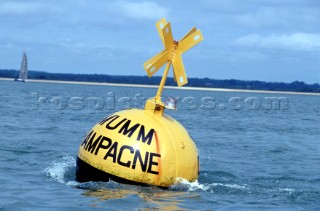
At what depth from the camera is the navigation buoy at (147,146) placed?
43.8 ft

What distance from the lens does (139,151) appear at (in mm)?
13305

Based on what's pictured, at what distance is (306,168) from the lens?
780 inches

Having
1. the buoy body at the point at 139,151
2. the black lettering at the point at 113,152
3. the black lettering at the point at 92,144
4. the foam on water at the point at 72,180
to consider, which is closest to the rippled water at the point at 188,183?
the foam on water at the point at 72,180

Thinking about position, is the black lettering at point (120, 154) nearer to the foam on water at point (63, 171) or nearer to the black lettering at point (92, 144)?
the black lettering at point (92, 144)

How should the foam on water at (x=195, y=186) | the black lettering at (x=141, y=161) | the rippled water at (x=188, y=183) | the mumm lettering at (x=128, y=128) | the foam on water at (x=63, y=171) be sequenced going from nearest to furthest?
the rippled water at (x=188, y=183), the black lettering at (x=141, y=161), the mumm lettering at (x=128, y=128), the foam on water at (x=195, y=186), the foam on water at (x=63, y=171)

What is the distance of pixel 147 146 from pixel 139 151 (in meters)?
0.18

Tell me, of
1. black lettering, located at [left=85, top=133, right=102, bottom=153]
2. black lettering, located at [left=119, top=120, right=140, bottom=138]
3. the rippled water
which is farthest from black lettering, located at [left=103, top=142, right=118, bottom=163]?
the rippled water

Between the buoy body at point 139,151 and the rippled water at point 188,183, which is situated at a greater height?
the buoy body at point 139,151

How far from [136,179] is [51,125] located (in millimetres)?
16991

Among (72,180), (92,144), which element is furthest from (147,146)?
(72,180)

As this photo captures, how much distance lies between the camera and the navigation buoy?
13.3 m

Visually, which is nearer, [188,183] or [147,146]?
[147,146]

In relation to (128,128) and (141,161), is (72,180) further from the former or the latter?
(141,161)

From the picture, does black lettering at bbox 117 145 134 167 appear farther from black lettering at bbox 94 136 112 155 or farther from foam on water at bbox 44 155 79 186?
foam on water at bbox 44 155 79 186
